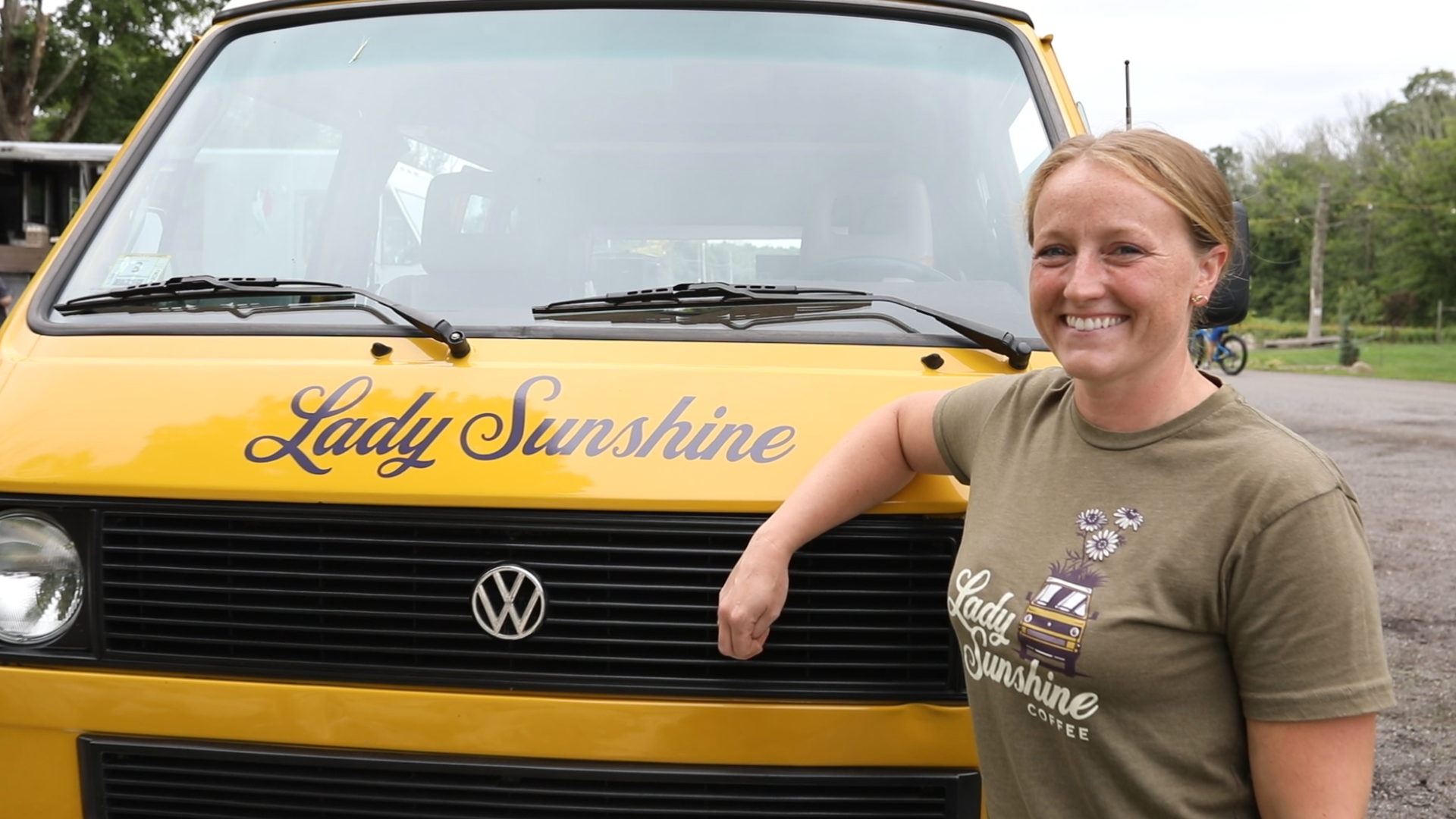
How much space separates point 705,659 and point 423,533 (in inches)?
19.8

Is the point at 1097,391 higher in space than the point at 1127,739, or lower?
higher

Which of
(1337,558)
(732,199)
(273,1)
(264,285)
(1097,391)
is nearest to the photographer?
(1337,558)

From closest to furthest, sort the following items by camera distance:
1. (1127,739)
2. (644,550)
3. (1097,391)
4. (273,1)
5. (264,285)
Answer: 1. (1127,739)
2. (1097,391)
3. (644,550)
4. (264,285)
5. (273,1)

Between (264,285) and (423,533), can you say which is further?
(264,285)

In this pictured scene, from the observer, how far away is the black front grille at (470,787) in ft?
6.59

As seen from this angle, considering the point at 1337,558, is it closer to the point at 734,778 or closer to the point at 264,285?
the point at 734,778

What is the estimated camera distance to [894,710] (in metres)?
2.03

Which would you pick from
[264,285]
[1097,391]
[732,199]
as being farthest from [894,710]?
[264,285]

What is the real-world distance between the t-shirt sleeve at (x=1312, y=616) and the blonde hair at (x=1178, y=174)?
38 centimetres

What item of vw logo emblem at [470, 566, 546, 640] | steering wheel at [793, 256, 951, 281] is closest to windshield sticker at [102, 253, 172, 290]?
vw logo emblem at [470, 566, 546, 640]

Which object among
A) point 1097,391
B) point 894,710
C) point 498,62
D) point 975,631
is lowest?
point 894,710

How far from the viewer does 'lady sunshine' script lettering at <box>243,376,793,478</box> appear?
2020 millimetres

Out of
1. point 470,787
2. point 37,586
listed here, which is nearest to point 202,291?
point 37,586

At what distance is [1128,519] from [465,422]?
1.06m
